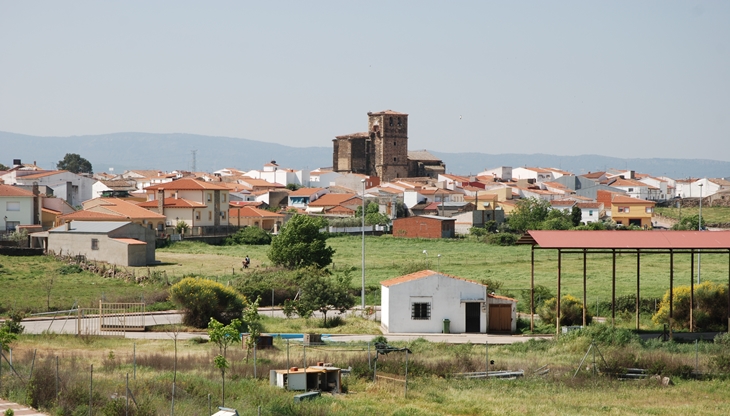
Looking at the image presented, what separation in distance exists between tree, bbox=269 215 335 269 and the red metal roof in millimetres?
18368

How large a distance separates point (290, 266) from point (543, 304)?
1566 cm

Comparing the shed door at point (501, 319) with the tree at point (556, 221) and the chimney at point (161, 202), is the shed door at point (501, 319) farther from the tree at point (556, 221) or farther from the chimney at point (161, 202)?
the tree at point (556, 221)

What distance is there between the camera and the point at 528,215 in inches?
3455

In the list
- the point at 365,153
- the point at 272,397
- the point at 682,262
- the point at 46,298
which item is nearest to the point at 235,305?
the point at 46,298

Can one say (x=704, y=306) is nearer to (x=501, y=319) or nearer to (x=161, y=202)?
(x=501, y=319)

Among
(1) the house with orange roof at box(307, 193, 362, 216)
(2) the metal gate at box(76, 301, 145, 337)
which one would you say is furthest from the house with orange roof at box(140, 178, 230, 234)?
(2) the metal gate at box(76, 301, 145, 337)

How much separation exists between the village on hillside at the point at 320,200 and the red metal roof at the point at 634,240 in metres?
21.7

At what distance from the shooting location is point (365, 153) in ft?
461

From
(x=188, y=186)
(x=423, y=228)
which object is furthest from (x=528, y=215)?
(x=188, y=186)

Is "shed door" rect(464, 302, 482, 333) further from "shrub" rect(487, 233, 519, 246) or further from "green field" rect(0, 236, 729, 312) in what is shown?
"shrub" rect(487, 233, 519, 246)

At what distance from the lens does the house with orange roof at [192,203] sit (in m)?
71.4

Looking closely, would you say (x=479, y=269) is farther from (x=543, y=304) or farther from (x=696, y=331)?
(x=696, y=331)

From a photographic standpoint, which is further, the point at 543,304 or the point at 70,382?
the point at 543,304

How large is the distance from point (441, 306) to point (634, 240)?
6625mm
